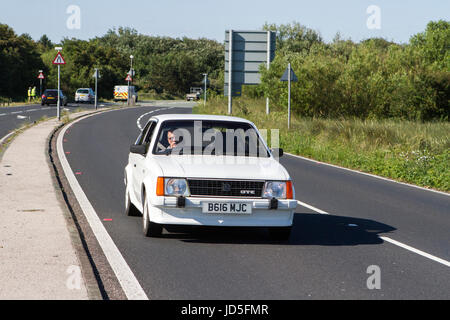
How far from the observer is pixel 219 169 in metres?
8.27

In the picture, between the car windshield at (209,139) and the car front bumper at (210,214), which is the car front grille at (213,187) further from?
the car windshield at (209,139)

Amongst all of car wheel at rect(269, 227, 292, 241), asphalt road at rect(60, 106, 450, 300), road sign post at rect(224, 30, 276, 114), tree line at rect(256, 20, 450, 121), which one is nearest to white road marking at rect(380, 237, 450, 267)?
asphalt road at rect(60, 106, 450, 300)

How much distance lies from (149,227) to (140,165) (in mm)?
1190

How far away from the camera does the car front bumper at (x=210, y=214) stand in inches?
314

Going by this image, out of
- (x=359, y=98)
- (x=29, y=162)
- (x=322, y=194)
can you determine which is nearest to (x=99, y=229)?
(x=322, y=194)

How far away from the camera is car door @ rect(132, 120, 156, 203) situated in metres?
9.12

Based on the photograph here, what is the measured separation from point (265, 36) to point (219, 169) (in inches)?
1251

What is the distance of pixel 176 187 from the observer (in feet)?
26.5

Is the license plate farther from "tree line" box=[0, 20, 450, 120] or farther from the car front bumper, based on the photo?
"tree line" box=[0, 20, 450, 120]

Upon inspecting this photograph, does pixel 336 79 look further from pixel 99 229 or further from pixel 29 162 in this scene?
pixel 99 229

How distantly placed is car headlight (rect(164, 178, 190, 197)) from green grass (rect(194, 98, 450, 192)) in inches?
345

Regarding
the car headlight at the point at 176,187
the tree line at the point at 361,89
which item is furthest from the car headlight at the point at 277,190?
the tree line at the point at 361,89

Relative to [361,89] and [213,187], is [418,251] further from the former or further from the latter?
[361,89]

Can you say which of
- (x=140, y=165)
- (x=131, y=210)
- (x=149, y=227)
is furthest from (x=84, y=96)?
(x=149, y=227)
